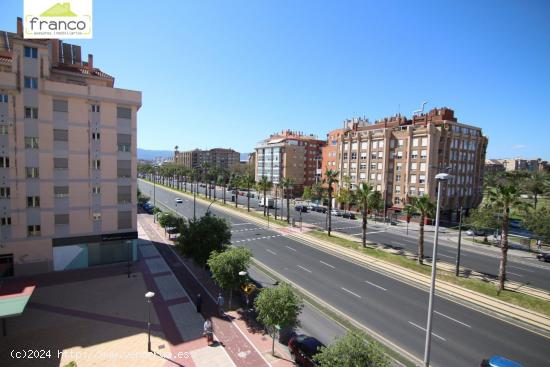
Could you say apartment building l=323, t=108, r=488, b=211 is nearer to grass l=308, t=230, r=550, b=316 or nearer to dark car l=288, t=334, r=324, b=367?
grass l=308, t=230, r=550, b=316

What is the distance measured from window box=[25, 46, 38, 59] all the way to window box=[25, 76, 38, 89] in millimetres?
1993

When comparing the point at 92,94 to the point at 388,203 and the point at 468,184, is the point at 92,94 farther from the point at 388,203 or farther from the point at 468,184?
the point at 468,184

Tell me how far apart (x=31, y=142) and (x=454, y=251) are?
53.7 metres

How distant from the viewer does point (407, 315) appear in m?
21.8

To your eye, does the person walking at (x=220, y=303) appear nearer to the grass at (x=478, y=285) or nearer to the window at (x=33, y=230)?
the window at (x=33, y=230)

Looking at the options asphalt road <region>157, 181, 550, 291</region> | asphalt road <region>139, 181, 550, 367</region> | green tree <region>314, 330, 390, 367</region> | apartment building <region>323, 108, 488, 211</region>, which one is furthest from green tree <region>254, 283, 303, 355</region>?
apartment building <region>323, 108, 488, 211</region>

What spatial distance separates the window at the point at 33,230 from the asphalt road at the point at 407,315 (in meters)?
22.6

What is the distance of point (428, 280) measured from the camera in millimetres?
29125

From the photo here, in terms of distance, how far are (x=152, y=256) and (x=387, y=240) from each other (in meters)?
35.7

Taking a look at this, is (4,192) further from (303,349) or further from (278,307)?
(303,349)

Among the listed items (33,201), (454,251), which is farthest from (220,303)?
(454,251)

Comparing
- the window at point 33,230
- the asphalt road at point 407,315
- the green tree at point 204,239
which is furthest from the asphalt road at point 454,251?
the window at point 33,230

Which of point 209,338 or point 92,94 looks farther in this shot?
point 92,94

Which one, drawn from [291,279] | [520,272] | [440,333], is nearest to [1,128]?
[291,279]
